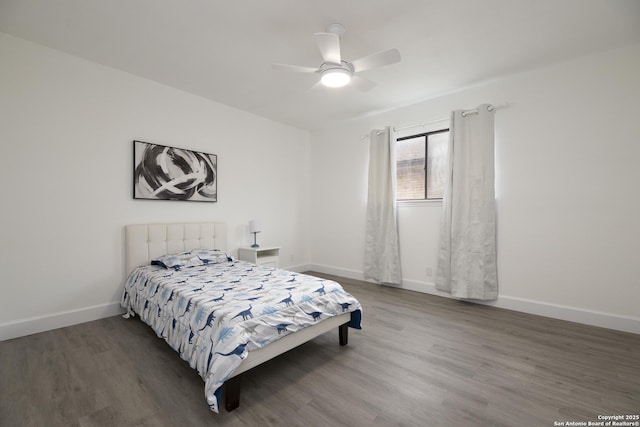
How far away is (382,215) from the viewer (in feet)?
14.0

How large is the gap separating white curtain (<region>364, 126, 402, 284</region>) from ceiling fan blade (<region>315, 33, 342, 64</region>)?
85.3 inches

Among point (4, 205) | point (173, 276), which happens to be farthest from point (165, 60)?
point (173, 276)

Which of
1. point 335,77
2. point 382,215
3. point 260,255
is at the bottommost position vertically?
point 260,255

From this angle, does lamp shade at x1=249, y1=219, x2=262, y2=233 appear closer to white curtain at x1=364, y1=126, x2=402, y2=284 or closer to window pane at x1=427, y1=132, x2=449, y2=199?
white curtain at x1=364, y1=126, x2=402, y2=284

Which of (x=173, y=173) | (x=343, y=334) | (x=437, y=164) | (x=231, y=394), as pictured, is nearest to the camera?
(x=231, y=394)

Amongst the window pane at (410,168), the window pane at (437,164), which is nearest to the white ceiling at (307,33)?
the window pane at (437,164)

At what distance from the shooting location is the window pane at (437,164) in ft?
12.7

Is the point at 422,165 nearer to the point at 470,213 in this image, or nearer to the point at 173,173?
the point at 470,213

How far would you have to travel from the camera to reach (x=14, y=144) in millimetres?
2510

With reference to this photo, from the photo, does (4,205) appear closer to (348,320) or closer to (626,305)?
(348,320)

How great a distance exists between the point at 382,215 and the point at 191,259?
9.02 feet

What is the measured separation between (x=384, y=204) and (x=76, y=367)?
3819mm

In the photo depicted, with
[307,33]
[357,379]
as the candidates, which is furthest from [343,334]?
[307,33]

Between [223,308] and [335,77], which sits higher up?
[335,77]
